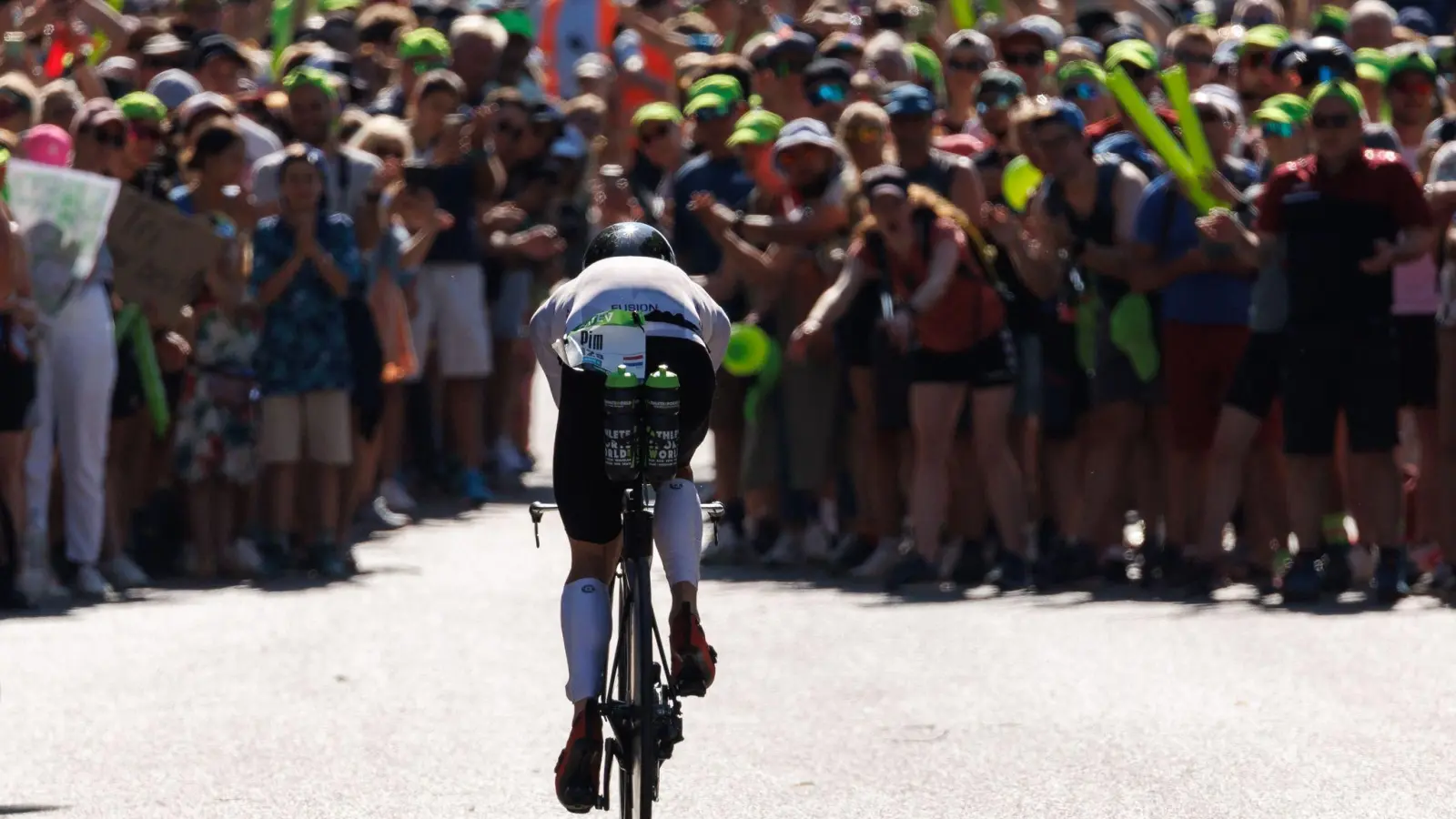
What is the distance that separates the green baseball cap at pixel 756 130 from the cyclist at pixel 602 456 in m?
6.52

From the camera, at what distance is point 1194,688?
32.6 ft

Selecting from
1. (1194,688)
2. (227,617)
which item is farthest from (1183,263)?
(227,617)

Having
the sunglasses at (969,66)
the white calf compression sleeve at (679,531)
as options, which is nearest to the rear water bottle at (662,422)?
the white calf compression sleeve at (679,531)

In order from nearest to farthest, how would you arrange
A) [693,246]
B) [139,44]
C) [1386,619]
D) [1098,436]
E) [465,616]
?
[1386,619] → [465,616] → [1098,436] → [693,246] → [139,44]

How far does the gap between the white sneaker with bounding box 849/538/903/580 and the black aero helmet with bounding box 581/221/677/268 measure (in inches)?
243

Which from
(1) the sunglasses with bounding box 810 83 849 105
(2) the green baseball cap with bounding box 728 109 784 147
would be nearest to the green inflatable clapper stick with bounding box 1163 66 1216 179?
(2) the green baseball cap with bounding box 728 109 784 147

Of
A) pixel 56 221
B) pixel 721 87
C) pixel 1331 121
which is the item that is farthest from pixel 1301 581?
pixel 56 221

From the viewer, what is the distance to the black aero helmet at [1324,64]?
12883 mm

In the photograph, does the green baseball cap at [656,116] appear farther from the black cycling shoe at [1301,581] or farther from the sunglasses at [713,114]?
the black cycling shoe at [1301,581]

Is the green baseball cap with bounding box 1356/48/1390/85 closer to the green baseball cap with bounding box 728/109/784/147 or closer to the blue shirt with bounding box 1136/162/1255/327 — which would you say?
the blue shirt with bounding box 1136/162/1255/327

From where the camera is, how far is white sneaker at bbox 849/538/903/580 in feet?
44.9

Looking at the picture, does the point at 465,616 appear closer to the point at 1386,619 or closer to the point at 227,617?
the point at 227,617

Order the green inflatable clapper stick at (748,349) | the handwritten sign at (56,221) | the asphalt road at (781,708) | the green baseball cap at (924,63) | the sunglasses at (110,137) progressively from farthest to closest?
the green baseball cap at (924,63) < the green inflatable clapper stick at (748,349) < the sunglasses at (110,137) < the handwritten sign at (56,221) < the asphalt road at (781,708)

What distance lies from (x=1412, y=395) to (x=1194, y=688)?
3.24 metres
